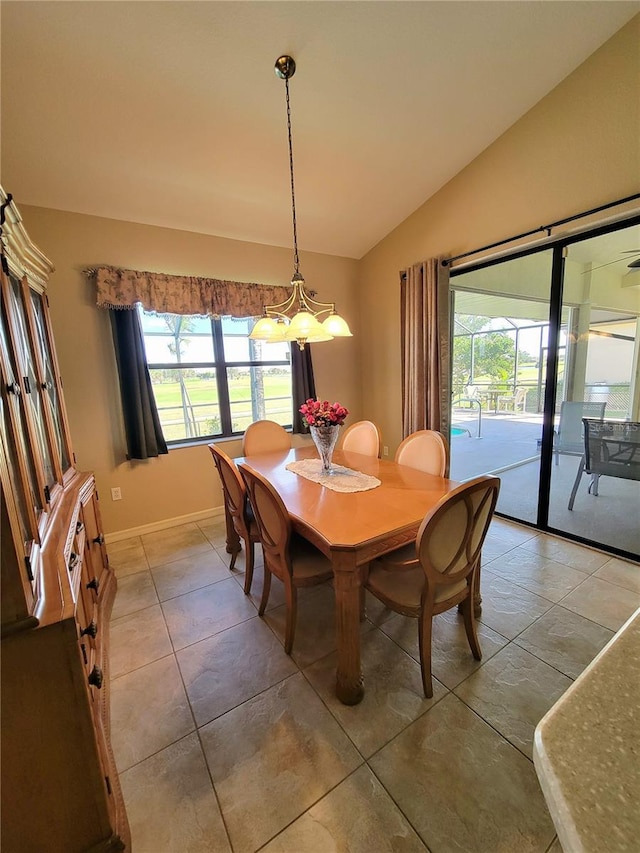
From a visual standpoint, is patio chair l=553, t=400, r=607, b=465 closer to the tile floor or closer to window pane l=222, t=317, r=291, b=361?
the tile floor

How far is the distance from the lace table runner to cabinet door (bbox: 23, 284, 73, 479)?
1326 millimetres

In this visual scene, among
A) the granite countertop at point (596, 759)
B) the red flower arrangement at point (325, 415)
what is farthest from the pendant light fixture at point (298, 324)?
the granite countertop at point (596, 759)

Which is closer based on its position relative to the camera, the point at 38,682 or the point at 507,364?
the point at 38,682

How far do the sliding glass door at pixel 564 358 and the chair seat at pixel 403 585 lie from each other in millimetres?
1790

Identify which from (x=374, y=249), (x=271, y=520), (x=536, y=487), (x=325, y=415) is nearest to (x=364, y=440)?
(x=325, y=415)

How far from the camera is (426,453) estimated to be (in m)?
2.24

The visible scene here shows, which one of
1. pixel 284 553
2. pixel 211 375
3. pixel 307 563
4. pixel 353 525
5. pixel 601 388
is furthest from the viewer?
pixel 211 375

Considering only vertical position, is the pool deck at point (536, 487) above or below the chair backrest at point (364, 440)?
below

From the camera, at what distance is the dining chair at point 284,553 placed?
1582 millimetres

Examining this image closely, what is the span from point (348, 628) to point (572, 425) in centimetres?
239

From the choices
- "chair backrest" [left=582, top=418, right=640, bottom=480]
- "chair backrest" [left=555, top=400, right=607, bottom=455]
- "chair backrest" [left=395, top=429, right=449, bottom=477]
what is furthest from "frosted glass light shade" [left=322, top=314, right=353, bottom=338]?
"chair backrest" [left=582, top=418, right=640, bottom=480]

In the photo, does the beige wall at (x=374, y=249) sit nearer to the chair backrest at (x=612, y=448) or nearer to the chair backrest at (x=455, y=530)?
the chair backrest at (x=612, y=448)

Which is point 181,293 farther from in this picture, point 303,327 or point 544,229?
point 544,229

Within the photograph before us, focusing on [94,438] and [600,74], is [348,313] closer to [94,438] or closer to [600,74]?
[600,74]
